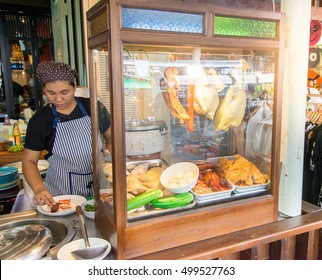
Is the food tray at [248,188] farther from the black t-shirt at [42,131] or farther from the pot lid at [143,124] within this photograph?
the black t-shirt at [42,131]

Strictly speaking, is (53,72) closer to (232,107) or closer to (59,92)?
(59,92)

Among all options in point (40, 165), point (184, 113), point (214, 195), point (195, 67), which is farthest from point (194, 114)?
point (40, 165)

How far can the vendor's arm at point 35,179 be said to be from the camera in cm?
128

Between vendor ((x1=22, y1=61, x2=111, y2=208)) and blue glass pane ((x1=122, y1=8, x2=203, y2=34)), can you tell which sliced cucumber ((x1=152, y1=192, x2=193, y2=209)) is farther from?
vendor ((x1=22, y1=61, x2=111, y2=208))

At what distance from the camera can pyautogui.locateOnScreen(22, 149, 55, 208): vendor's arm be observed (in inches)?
50.4

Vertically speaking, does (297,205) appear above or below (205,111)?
below

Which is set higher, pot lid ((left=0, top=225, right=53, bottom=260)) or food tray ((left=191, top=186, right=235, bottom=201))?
food tray ((left=191, top=186, right=235, bottom=201))

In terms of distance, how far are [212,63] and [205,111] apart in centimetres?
17

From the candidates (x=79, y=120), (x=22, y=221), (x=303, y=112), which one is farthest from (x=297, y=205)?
(x=79, y=120)

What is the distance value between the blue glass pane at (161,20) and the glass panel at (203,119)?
0.10 metres

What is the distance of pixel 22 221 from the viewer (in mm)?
1179

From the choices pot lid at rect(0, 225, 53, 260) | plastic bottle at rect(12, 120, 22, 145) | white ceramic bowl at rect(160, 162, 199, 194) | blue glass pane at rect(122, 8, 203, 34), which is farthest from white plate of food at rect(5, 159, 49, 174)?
blue glass pane at rect(122, 8, 203, 34)

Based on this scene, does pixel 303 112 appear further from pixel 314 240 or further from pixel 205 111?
pixel 314 240

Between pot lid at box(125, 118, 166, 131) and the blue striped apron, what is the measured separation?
750mm
